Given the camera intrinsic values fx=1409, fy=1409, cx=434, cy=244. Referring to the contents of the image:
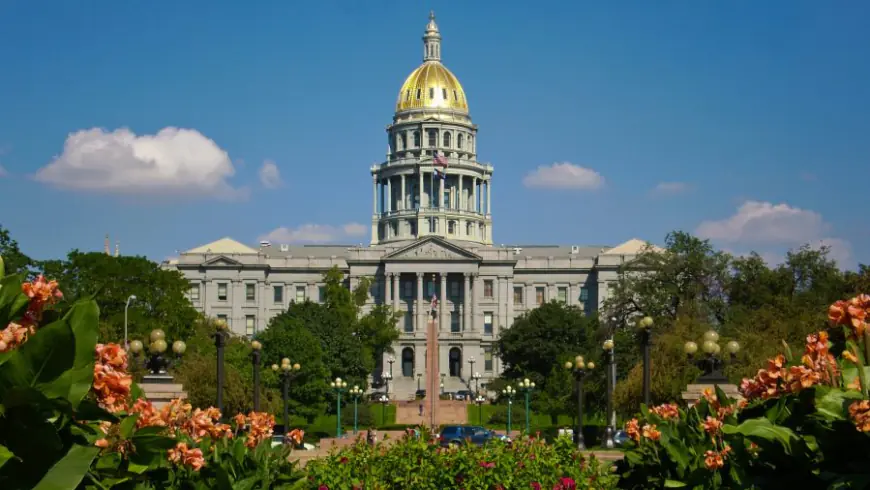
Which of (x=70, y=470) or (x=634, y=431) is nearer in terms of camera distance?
(x=70, y=470)

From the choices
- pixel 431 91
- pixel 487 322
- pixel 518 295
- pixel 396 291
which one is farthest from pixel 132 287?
pixel 431 91

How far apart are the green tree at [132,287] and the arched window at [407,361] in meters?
50.0

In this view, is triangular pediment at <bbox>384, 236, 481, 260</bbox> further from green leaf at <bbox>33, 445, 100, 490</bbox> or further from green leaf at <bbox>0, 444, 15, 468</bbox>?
green leaf at <bbox>0, 444, 15, 468</bbox>

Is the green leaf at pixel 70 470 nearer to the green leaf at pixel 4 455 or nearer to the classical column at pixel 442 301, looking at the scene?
the green leaf at pixel 4 455

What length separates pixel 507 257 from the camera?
145 meters

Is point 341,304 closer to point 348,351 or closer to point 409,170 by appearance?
point 348,351

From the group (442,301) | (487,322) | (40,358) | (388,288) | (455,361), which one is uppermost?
(388,288)

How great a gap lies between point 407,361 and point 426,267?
965 cm

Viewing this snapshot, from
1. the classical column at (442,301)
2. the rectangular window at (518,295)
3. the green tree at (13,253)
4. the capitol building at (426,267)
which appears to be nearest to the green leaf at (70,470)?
the green tree at (13,253)

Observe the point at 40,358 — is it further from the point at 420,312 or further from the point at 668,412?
the point at 420,312

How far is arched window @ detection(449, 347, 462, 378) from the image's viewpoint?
140m

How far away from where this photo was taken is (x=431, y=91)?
531 ft

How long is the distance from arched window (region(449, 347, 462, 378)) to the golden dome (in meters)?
33.3

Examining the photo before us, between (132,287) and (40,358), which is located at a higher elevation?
(132,287)
